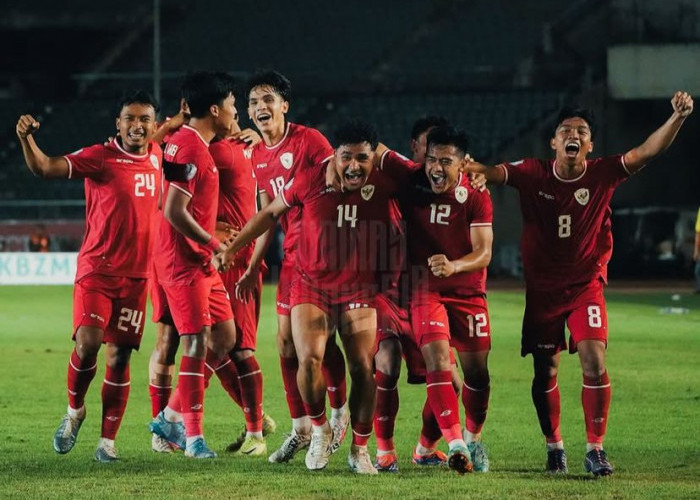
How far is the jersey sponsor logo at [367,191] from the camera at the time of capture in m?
7.76

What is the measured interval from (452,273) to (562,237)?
766 millimetres

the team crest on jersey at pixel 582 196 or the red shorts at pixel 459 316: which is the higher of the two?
the team crest on jersey at pixel 582 196

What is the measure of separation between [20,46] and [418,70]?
41.5 feet

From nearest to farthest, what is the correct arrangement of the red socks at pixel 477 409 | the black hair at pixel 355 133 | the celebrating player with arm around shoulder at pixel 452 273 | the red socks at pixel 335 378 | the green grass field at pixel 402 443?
the green grass field at pixel 402 443, the black hair at pixel 355 133, the celebrating player with arm around shoulder at pixel 452 273, the red socks at pixel 477 409, the red socks at pixel 335 378

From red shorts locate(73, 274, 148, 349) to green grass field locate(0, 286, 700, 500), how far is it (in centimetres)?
75

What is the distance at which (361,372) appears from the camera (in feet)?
25.2

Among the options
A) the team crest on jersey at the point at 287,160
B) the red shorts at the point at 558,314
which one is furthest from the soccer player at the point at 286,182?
the red shorts at the point at 558,314

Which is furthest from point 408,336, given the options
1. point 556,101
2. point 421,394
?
point 556,101

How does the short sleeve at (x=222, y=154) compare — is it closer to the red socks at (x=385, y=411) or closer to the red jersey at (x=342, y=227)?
the red jersey at (x=342, y=227)

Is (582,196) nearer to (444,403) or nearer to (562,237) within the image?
(562,237)

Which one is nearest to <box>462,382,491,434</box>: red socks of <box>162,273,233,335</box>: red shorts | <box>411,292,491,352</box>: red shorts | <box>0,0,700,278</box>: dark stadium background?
<box>411,292,491,352</box>: red shorts

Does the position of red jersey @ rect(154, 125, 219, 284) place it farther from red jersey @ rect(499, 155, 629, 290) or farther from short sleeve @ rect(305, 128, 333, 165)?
red jersey @ rect(499, 155, 629, 290)

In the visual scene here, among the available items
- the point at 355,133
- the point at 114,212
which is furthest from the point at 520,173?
the point at 114,212

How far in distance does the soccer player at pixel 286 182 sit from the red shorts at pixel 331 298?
529mm
